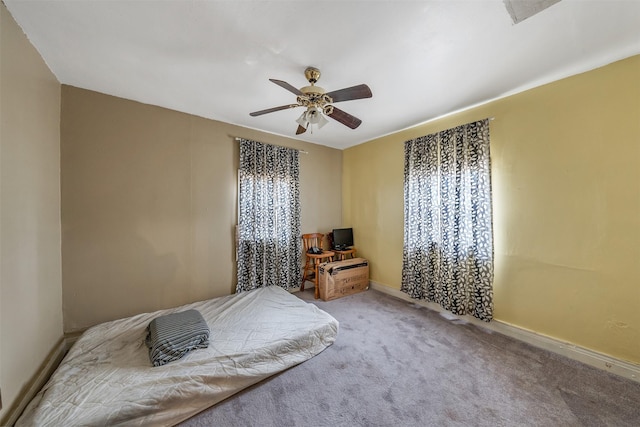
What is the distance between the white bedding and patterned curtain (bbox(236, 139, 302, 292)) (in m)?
0.82

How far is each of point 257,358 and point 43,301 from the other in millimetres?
1817

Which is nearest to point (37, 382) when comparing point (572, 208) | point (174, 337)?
point (174, 337)

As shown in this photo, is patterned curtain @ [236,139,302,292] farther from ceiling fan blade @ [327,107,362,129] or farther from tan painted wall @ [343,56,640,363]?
tan painted wall @ [343,56,640,363]

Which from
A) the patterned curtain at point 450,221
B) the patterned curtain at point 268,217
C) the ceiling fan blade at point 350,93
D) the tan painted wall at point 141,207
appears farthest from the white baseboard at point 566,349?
the tan painted wall at point 141,207

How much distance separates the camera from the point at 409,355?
6.73ft

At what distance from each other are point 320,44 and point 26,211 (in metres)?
2.43

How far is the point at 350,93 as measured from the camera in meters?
1.71

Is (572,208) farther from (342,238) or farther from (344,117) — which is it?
(342,238)

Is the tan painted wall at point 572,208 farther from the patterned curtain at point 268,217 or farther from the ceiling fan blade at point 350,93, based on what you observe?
the patterned curtain at point 268,217

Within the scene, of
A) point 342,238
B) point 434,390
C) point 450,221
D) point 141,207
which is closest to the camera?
point 434,390

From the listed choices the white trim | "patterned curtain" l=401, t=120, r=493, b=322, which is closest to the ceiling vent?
"patterned curtain" l=401, t=120, r=493, b=322

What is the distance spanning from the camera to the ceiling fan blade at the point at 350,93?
164cm

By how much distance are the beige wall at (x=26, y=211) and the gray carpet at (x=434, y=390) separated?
1.25 metres

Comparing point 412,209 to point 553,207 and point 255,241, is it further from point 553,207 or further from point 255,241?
point 255,241
